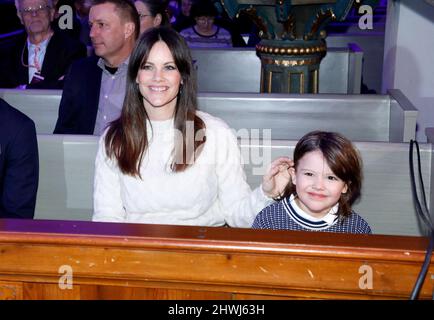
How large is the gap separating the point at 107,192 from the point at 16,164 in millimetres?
381

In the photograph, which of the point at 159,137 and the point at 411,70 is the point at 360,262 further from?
the point at 411,70

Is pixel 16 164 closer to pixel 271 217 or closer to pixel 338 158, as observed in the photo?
pixel 271 217

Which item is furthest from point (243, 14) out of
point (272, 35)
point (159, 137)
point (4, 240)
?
point (4, 240)

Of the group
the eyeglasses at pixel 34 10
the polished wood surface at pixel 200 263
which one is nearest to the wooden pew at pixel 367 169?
the polished wood surface at pixel 200 263

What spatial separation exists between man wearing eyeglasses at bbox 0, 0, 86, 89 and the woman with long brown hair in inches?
90.6

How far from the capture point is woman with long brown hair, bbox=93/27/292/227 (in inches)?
89.3

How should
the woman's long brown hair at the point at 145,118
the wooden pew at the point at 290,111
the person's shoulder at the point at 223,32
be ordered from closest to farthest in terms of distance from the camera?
the woman's long brown hair at the point at 145,118
the wooden pew at the point at 290,111
the person's shoulder at the point at 223,32

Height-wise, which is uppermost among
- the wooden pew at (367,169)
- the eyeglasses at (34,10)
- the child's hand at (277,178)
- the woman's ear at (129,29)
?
the eyeglasses at (34,10)

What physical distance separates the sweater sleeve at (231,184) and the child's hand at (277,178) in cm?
10

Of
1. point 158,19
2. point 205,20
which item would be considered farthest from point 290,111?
point 205,20

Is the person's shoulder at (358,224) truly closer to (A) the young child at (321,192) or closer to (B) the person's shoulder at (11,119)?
(A) the young child at (321,192)

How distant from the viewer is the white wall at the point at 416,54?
526 cm
